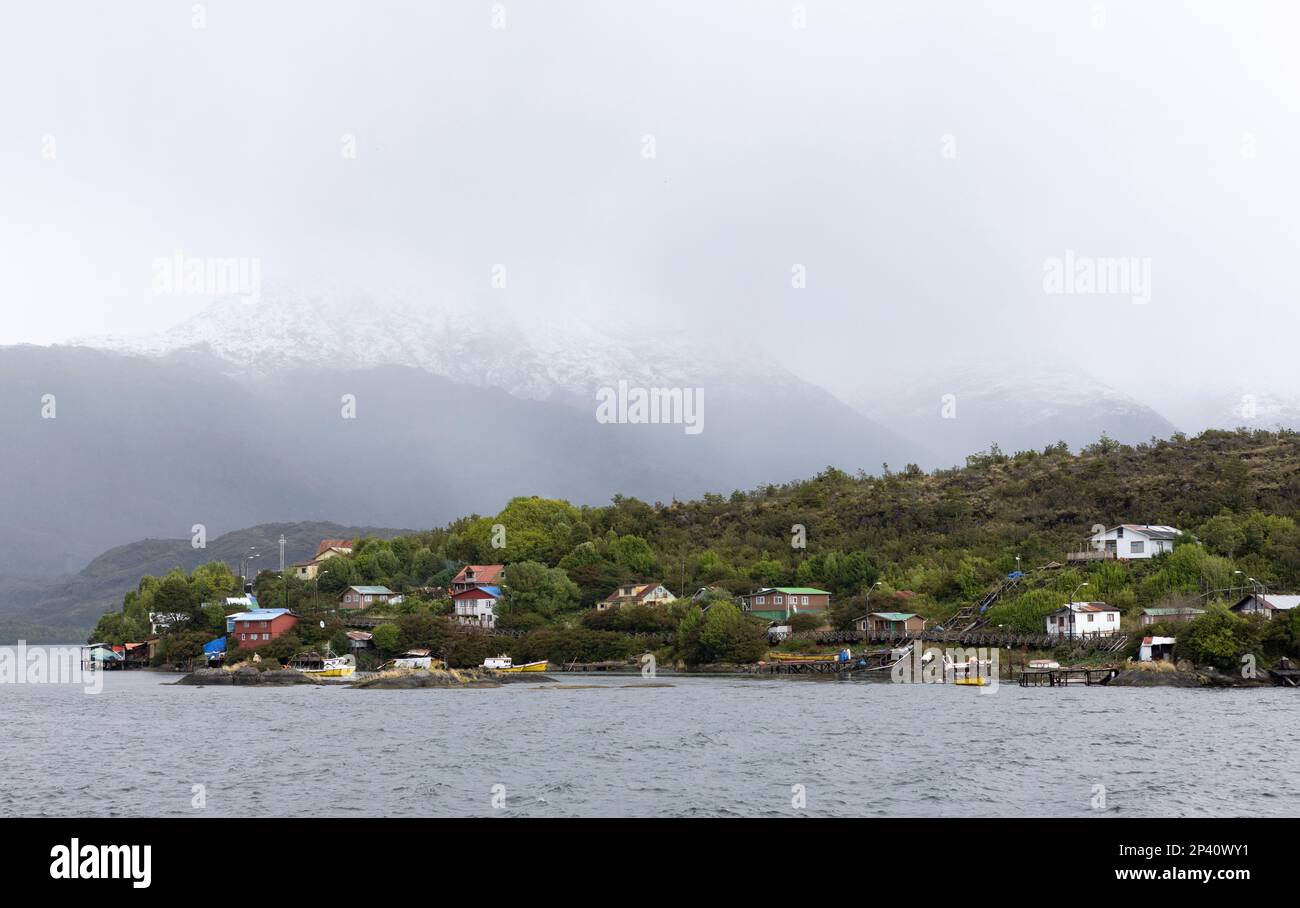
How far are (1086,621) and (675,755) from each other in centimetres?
4754

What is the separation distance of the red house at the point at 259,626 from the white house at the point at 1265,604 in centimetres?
6993

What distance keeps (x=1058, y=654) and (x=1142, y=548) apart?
61.1ft

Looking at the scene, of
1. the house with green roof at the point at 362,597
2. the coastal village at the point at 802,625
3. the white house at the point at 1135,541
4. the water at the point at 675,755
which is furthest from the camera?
the house with green roof at the point at 362,597

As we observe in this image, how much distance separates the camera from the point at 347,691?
78.2 metres

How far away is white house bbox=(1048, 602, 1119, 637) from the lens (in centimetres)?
8306

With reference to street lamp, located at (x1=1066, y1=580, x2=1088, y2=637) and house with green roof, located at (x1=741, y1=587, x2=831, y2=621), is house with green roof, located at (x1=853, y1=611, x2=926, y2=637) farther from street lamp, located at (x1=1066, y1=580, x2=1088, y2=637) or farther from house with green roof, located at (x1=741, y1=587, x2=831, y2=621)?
street lamp, located at (x1=1066, y1=580, x2=1088, y2=637)

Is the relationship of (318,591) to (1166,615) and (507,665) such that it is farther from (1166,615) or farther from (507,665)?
A: (1166,615)

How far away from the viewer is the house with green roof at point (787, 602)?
10306cm

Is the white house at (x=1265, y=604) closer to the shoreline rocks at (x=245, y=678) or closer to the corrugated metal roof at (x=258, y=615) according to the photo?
the shoreline rocks at (x=245, y=678)

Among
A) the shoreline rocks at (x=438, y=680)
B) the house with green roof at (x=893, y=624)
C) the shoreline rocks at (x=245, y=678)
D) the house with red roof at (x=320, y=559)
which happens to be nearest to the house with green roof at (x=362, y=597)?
the house with red roof at (x=320, y=559)

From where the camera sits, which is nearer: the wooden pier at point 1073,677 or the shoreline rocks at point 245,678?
the wooden pier at point 1073,677

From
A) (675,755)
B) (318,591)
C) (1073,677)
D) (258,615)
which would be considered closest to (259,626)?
(258,615)
